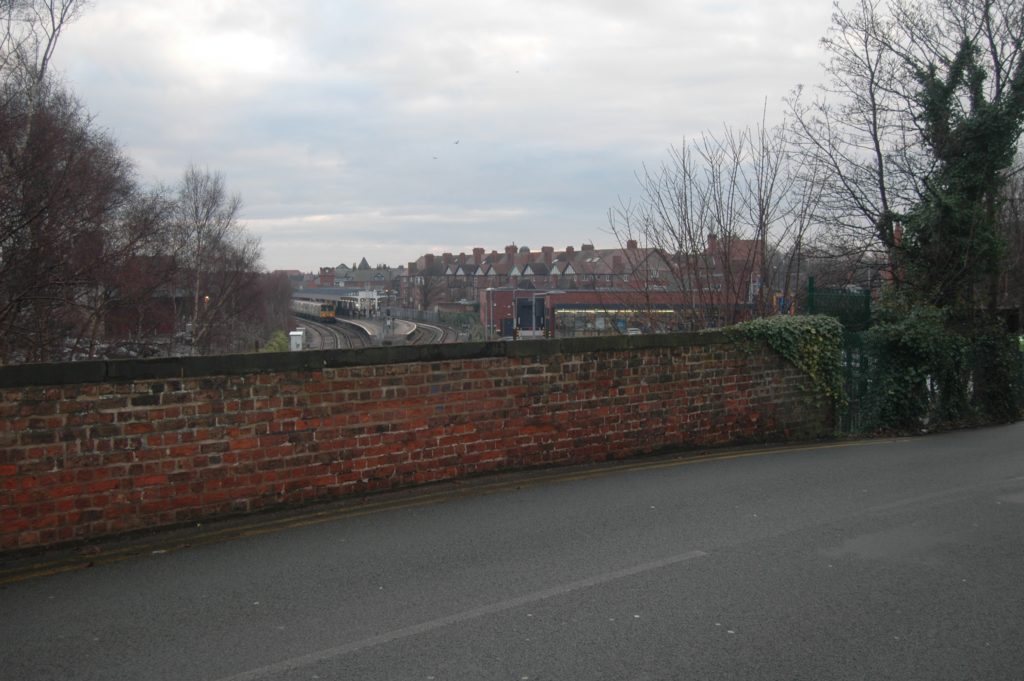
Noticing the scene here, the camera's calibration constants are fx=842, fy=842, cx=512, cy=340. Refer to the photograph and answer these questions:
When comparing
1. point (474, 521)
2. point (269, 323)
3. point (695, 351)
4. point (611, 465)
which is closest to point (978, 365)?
point (695, 351)

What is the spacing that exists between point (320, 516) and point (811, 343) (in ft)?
29.1

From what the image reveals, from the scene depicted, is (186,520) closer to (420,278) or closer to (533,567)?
(533,567)

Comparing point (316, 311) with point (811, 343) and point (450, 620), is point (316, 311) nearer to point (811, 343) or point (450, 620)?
point (811, 343)

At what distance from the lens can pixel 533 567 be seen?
5945 millimetres

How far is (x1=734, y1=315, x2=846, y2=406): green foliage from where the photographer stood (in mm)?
12703

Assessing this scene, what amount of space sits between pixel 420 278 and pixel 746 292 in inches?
3890

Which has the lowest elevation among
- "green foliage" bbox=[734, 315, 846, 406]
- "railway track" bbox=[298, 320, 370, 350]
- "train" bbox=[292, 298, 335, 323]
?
"railway track" bbox=[298, 320, 370, 350]

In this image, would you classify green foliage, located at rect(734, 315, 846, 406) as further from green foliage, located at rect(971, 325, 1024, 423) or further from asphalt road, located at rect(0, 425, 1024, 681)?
green foliage, located at rect(971, 325, 1024, 423)

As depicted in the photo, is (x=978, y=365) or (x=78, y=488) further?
(x=978, y=365)

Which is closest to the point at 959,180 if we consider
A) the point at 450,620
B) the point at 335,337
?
the point at 450,620

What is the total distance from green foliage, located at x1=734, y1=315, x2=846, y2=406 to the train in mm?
88072

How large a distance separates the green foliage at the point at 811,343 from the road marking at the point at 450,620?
7.05 m

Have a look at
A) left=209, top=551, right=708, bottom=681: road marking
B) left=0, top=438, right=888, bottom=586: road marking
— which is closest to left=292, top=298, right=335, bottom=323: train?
left=0, top=438, right=888, bottom=586: road marking

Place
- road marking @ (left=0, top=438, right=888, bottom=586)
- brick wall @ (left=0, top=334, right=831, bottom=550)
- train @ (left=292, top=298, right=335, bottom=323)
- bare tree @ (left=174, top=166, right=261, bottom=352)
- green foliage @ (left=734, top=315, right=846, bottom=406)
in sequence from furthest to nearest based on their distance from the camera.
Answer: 1. train @ (left=292, top=298, right=335, bottom=323)
2. bare tree @ (left=174, top=166, right=261, bottom=352)
3. green foliage @ (left=734, top=315, right=846, bottom=406)
4. brick wall @ (left=0, top=334, right=831, bottom=550)
5. road marking @ (left=0, top=438, right=888, bottom=586)
